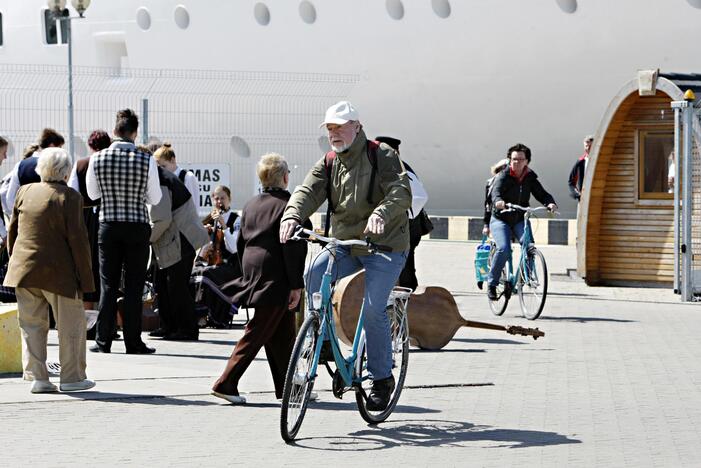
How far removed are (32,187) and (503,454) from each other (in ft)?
11.2

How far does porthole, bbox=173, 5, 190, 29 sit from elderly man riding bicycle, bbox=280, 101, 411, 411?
80.6 ft

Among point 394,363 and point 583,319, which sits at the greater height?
point 394,363

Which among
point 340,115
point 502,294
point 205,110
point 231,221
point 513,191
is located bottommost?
point 502,294

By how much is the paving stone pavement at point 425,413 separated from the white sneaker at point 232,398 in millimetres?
47

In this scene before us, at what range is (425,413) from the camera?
865cm

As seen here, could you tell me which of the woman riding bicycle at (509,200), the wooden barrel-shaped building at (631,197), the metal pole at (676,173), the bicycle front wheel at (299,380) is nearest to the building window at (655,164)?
the wooden barrel-shaped building at (631,197)

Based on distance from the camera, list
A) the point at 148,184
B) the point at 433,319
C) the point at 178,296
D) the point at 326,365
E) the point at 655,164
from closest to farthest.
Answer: the point at 326,365, the point at 148,184, the point at 433,319, the point at 178,296, the point at 655,164

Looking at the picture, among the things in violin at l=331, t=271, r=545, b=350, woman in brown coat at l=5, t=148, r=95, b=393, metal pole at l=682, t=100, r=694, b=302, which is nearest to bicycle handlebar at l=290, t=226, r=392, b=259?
woman in brown coat at l=5, t=148, r=95, b=393

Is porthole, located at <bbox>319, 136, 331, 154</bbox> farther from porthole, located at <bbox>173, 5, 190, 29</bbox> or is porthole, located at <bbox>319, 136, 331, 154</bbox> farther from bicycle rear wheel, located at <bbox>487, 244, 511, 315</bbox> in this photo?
bicycle rear wheel, located at <bbox>487, 244, 511, 315</bbox>

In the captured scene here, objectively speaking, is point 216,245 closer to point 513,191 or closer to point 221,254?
point 221,254

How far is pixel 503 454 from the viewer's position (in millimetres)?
7359

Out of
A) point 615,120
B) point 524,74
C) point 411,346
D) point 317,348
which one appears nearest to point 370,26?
point 524,74

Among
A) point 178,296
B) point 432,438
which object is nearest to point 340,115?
point 432,438

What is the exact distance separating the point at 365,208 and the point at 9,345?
3.03m
